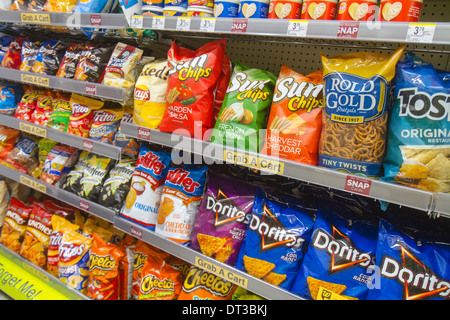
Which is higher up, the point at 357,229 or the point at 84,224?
the point at 357,229

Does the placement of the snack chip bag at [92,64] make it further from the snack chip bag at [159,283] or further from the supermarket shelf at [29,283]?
the supermarket shelf at [29,283]

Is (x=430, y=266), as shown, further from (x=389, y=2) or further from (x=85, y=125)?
(x=85, y=125)

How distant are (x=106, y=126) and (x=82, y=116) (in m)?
0.19

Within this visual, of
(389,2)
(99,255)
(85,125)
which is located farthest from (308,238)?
(85,125)

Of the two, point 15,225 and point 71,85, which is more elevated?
point 71,85

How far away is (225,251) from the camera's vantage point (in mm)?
1347

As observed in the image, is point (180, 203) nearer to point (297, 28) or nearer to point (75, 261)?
point (75, 261)

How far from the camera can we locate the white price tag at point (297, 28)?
1004 millimetres

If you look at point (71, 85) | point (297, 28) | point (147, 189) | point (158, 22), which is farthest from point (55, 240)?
point (297, 28)

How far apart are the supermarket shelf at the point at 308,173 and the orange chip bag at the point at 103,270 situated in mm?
685

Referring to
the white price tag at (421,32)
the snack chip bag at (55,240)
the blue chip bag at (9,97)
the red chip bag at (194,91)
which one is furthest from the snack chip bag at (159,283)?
the blue chip bag at (9,97)

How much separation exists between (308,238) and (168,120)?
31.1 inches

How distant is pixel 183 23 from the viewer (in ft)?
4.09

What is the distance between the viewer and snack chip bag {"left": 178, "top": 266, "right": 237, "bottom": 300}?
4.72 feet
